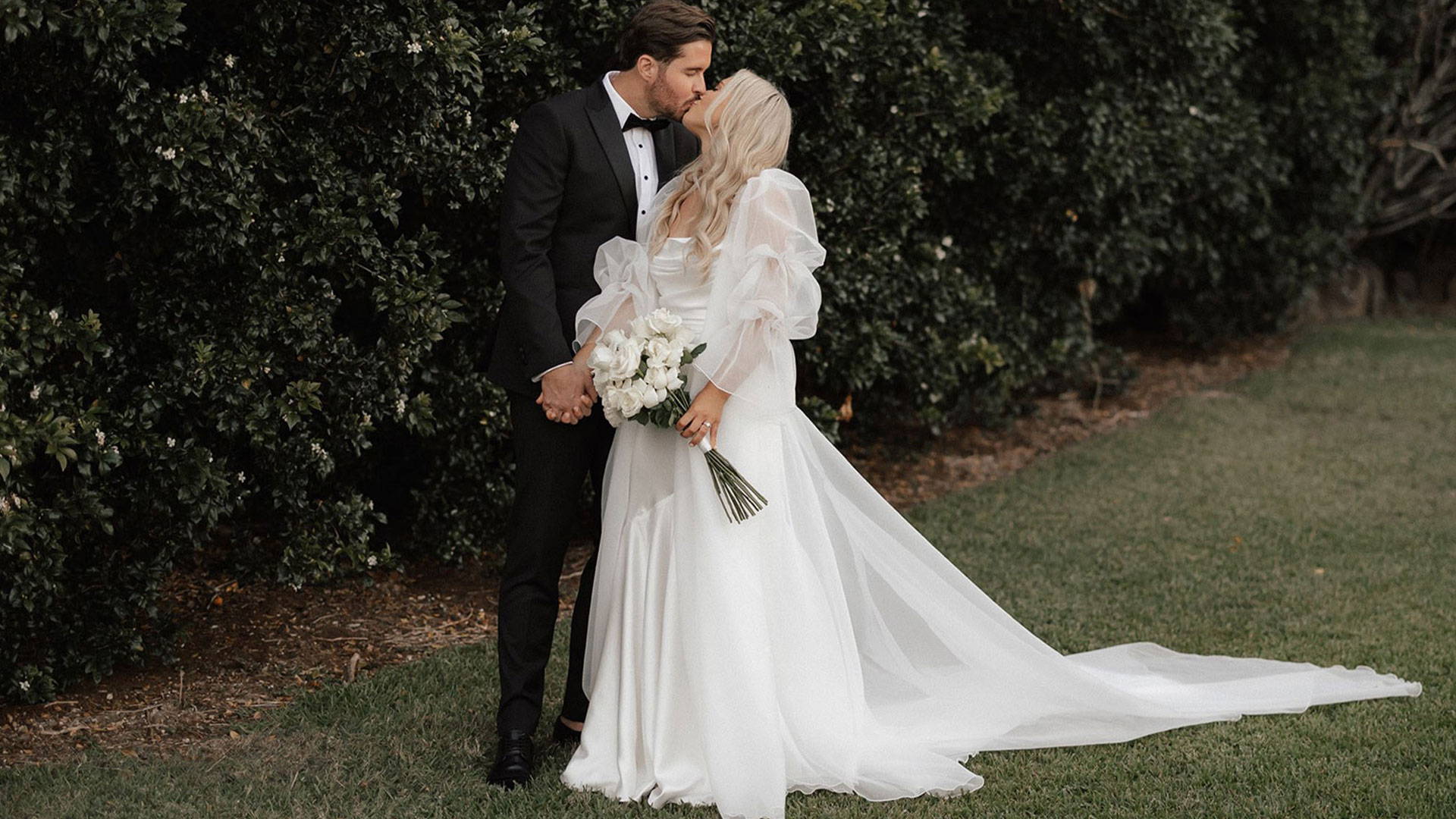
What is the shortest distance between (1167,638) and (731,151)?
2.78 meters

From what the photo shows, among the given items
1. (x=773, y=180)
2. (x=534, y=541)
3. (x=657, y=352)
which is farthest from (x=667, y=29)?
(x=534, y=541)

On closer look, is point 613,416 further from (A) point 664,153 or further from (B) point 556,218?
(A) point 664,153

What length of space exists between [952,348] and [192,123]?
4.29 metres

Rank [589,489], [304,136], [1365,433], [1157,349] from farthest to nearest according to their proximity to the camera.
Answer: [1157,349] → [1365,433] → [589,489] → [304,136]

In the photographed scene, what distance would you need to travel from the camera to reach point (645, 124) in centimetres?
391

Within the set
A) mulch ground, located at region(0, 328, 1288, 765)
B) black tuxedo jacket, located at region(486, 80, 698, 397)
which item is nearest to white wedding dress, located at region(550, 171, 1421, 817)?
black tuxedo jacket, located at region(486, 80, 698, 397)

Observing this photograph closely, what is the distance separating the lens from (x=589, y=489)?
252 inches

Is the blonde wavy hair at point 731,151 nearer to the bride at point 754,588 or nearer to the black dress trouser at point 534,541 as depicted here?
the bride at point 754,588

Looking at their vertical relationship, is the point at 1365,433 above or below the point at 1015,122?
below

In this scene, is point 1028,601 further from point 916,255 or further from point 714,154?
point 714,154

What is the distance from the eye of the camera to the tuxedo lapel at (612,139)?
3822mm

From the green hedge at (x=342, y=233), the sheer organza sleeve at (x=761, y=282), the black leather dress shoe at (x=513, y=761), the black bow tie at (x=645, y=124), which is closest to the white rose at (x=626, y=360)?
the sheer organza sleeve at (x=761, y=282)

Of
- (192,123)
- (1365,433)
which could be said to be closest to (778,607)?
(192,123)

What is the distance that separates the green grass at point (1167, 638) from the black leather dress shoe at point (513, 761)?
5 centimetres
